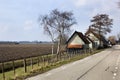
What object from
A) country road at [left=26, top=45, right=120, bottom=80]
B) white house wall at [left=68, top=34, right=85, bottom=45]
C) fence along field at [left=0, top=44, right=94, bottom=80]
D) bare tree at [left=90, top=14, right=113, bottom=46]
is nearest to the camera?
country road at [left=26, top=45, right=120, bottom=80]

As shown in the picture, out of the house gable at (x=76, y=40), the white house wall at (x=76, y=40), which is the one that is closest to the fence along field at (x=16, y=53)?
the house gable at (x=76, y=40)

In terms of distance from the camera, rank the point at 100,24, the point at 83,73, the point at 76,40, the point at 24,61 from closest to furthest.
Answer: the point at 83,73 < the point at 24,61 < the point at 76,40 < the point at 100,24

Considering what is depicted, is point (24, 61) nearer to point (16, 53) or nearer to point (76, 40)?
point (16, 53)

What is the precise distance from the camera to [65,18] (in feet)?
241

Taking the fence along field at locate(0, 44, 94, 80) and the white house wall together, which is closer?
the fence along field at locate(0, 44, 94, 80)

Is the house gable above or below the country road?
above

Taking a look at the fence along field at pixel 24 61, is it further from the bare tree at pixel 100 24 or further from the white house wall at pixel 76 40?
the bare tree at pixel 100 24

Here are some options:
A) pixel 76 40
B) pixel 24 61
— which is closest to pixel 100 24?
pixel 76 40

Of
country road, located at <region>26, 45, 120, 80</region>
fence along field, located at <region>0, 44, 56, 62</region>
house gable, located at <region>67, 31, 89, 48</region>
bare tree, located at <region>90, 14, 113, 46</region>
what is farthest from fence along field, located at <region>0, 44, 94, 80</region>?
bare tree, located at <region>90, 14, 113, 46</region>

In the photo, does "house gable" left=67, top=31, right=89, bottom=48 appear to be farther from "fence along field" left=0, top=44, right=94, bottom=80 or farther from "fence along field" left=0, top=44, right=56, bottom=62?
"fence along field" left=0, top=44, right=94, bottom=80

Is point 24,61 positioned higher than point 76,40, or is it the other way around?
point 76,40

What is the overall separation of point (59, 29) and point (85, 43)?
49.2 ft

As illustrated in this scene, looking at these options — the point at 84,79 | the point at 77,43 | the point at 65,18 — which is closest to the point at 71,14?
the point at 65,18

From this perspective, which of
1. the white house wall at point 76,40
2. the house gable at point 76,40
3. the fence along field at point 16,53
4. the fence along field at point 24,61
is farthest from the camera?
the white house wall at point 76,40
